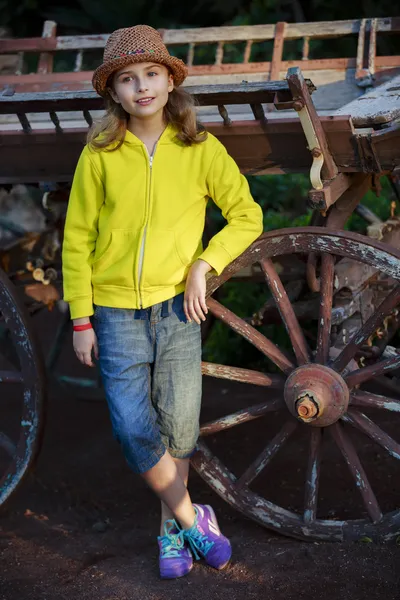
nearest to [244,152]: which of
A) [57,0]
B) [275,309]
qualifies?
[275,309]

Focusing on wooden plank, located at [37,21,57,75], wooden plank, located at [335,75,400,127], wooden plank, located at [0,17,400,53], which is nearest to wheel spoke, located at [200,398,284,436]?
wooden plank, located at [335,75,400,127]

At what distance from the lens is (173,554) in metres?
3.08

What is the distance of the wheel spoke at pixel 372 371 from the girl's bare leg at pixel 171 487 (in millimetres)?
667

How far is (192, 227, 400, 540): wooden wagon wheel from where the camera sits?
9.81 ft

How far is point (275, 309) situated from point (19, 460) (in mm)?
1139

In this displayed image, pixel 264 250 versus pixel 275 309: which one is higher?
pixel 264 250

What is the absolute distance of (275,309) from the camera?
11.5 feet

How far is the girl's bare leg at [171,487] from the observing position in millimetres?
3020

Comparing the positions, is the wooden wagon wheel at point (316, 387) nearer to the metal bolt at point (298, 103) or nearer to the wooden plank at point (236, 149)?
the wooden plank at point (236, 149)

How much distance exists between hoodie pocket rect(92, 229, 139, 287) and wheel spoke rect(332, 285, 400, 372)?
0.77 metres

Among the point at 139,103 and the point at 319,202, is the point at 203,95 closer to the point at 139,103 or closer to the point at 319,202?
the point at 139,103

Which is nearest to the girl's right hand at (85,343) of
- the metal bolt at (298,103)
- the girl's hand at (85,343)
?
the girl's hand at (85,343)

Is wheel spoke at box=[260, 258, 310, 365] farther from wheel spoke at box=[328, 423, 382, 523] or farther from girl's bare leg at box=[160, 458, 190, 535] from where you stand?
girl's bare leg at box=[160, 458, 190, 535]

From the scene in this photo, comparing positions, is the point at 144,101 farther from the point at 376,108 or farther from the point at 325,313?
the point at 325,313
